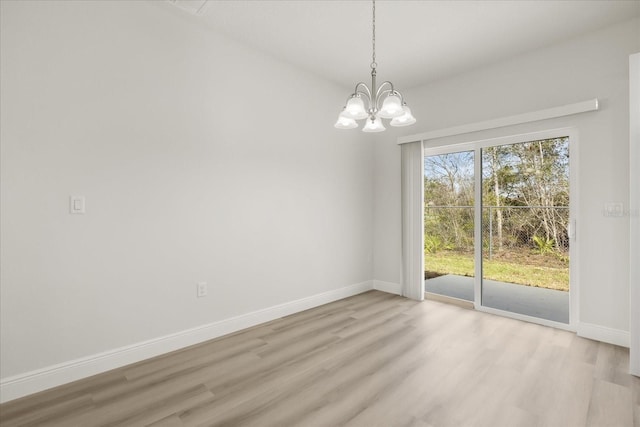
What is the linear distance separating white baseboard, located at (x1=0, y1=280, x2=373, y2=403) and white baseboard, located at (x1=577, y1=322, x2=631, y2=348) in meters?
2.91

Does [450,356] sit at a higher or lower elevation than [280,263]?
lower

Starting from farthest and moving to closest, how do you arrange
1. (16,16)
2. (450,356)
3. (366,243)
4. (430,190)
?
(366,243) < (430,190) < (450,356) < (16,16)

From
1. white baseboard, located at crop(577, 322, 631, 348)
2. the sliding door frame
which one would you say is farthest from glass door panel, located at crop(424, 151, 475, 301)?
white baseboard, located at crop(577, 322, 631, 348)

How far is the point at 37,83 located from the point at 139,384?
222 cm

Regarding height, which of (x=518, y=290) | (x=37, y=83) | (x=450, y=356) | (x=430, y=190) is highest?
(x=37, y=83)

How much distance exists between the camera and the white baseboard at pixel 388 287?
4519mm

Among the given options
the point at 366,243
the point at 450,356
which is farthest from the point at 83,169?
the point at 366,243

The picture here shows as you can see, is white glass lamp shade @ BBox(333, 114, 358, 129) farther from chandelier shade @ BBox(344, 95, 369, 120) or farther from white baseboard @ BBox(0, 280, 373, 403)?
white baseboard @ BBox(0, 280, 373, 403)

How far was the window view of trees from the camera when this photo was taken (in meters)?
3.32

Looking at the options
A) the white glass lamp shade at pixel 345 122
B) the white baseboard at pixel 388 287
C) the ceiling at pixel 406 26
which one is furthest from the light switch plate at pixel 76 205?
the white baseboard at pixel 388 287

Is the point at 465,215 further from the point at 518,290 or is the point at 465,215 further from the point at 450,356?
the point at 450,356

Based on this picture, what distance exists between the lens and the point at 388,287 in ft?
15.2

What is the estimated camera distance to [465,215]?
158 inches

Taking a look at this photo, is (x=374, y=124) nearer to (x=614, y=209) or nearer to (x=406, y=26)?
(x=406, y=26)
